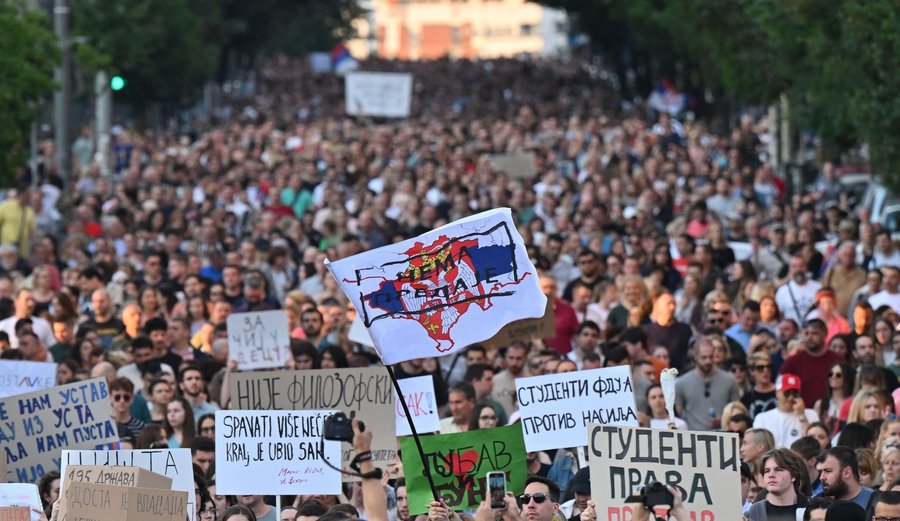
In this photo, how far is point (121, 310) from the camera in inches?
768

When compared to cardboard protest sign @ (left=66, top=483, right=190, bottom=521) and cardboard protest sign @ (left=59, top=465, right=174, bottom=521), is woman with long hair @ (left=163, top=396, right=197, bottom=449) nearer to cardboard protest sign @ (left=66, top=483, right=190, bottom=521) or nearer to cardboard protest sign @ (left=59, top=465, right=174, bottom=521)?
cardboard protest sign @ (left=59, top=465, right=174, bottom=521)

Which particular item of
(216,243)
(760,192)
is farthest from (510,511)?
(760,192)

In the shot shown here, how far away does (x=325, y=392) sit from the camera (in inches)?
522

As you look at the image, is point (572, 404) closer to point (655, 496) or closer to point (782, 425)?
point (782, 425)

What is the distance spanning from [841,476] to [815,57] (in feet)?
62.3

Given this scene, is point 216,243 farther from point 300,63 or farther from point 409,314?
point 300,63

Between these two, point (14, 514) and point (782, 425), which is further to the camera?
point (782, 425)

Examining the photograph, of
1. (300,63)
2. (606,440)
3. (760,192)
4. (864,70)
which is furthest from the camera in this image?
(300,63)

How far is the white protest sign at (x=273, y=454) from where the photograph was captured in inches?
468

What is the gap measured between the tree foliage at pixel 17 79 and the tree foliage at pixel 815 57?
8.97 meters

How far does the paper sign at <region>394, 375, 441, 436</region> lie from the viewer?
14000 millimetres

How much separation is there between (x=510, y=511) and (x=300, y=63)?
107m

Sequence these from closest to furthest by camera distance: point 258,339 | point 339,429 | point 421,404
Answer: point 339,429 → point 421,404 → point 258,339

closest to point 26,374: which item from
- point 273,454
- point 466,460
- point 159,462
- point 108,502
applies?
point 273,454
